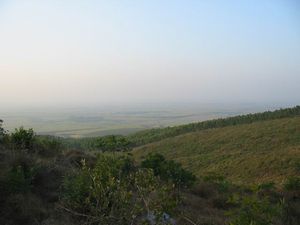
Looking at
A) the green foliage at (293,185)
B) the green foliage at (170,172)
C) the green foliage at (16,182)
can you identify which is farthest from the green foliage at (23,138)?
the green foliage at (293,185)

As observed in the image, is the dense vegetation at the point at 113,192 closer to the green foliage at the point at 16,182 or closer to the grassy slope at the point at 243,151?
the green foliage at the point at 16,182

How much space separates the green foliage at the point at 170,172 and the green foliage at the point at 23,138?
4573 mm

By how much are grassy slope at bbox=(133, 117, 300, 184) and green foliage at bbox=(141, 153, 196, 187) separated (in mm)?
16505

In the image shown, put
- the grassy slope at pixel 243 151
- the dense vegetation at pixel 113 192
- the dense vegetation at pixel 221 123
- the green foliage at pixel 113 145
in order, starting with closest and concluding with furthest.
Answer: the dense vegetation at pixel 113 192, the green foliage at pixel 113 145, the grassy slope at pixel 243 151, the dense vegetation at pixel 221 123

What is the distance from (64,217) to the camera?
24.1 feet

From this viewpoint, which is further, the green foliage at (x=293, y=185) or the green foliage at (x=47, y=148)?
the green foliage at (x=293, y=185)

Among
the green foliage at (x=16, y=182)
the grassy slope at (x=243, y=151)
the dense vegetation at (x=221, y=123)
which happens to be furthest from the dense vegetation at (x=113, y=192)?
the dense vegetation at (x=221, y=123)

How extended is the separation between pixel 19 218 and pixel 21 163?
7.74 ft

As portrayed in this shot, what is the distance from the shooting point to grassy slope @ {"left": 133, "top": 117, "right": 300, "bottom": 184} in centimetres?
3819

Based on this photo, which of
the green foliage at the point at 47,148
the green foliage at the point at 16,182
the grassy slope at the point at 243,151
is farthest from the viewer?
the grassy slope at the point at 243,151

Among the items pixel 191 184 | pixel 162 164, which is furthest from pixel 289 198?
pixel 162 164

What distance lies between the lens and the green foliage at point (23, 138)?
11.8 meters

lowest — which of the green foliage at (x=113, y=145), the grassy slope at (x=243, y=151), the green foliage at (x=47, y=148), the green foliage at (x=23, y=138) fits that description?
the grassy slope at (x=243, y=151)

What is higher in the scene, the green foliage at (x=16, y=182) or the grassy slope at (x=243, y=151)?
the green foliage at (x=16, y=182)
